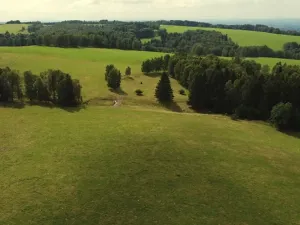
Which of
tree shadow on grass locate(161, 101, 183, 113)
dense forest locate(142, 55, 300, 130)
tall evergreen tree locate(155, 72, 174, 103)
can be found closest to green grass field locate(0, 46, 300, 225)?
dense forest locate(142, 55, 300, 130)

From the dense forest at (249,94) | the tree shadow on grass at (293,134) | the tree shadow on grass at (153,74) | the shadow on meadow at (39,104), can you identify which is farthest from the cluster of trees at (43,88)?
the tree shadow on grass at (293,134)

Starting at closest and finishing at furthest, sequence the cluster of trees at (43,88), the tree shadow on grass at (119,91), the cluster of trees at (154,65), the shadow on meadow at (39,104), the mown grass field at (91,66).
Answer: the shadow on meadow at (39,104) < the cluster of trees at (43,88) < the mown grass field at (91,66) < the tree shadow on grass at (119,91) < the cluster of trees at (154,65)

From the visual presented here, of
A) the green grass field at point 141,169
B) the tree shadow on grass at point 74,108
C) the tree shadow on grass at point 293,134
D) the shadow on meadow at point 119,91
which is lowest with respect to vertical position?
the tree shadow on grass at point 293,134

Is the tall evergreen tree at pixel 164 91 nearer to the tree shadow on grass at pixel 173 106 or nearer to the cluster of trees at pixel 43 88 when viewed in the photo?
the tree shadow on grass at pixel 173 106

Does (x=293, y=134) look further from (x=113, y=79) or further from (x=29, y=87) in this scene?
(x=29, y=87)

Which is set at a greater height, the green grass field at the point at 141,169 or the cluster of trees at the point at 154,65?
the cluster of trees at the point at 154,65

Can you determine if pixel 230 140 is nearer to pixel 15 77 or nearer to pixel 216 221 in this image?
pixel 216 221

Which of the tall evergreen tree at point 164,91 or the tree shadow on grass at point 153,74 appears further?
the tree shadow on grass at point 153,74
